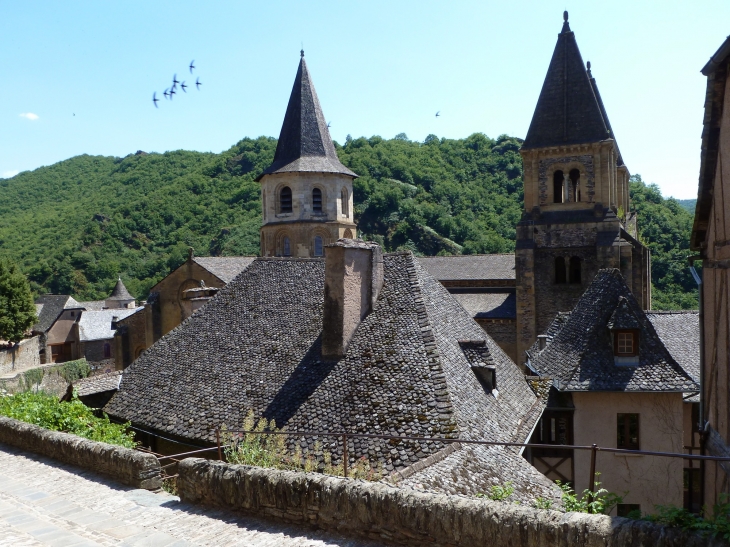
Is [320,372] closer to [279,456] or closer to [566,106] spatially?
[279,456]

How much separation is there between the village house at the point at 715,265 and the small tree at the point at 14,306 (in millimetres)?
45628

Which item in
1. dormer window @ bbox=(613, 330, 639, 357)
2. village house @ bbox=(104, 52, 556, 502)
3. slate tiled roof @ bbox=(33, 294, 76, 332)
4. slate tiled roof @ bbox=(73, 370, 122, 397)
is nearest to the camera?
village house @ bbox=(104, 52, 556, 502)

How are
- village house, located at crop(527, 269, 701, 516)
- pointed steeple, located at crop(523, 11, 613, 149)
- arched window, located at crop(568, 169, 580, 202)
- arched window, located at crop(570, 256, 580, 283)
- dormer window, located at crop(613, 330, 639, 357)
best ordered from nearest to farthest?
village house, located at crop(527, 269, 701, 516)
dormer window, located at crop(613, 330, 639, 357)
pointed steeple, located at crop(523, 11, 613, 149)
arched window, located at crop(570, 256, 580, 283)
arched window, located at crop(568, 169, 580, 202)

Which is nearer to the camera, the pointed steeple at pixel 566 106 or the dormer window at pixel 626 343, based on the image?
the dormer window at pixel 626 343

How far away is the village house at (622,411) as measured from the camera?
14734 millimetres

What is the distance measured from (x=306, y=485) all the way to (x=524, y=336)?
24997mm

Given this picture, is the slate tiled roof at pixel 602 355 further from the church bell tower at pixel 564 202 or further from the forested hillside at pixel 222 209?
the forested hillside at pixel 222 209

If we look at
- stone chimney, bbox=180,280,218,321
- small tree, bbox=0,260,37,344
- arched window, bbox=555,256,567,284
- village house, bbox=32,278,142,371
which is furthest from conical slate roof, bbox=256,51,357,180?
small tree, bbox=0,260,37,344

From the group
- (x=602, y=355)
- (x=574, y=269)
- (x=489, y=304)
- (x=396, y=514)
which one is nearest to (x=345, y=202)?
(x=489, y=304)

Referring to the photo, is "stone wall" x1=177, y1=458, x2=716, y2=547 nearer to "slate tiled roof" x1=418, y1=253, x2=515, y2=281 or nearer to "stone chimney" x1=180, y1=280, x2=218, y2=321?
"stone chimney" x1=180, y1=280, x2=218, y2=321

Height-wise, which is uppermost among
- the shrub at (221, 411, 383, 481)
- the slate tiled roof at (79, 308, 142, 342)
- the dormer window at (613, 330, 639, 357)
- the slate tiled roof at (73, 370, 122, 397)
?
the dormer window at (613, 330, 639, 357)

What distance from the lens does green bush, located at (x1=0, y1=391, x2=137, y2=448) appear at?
9.45 meters

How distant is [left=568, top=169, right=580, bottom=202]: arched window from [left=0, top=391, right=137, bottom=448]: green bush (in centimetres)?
2539

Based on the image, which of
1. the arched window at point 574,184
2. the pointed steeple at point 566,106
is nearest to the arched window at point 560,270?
the arched window at point 574,184
